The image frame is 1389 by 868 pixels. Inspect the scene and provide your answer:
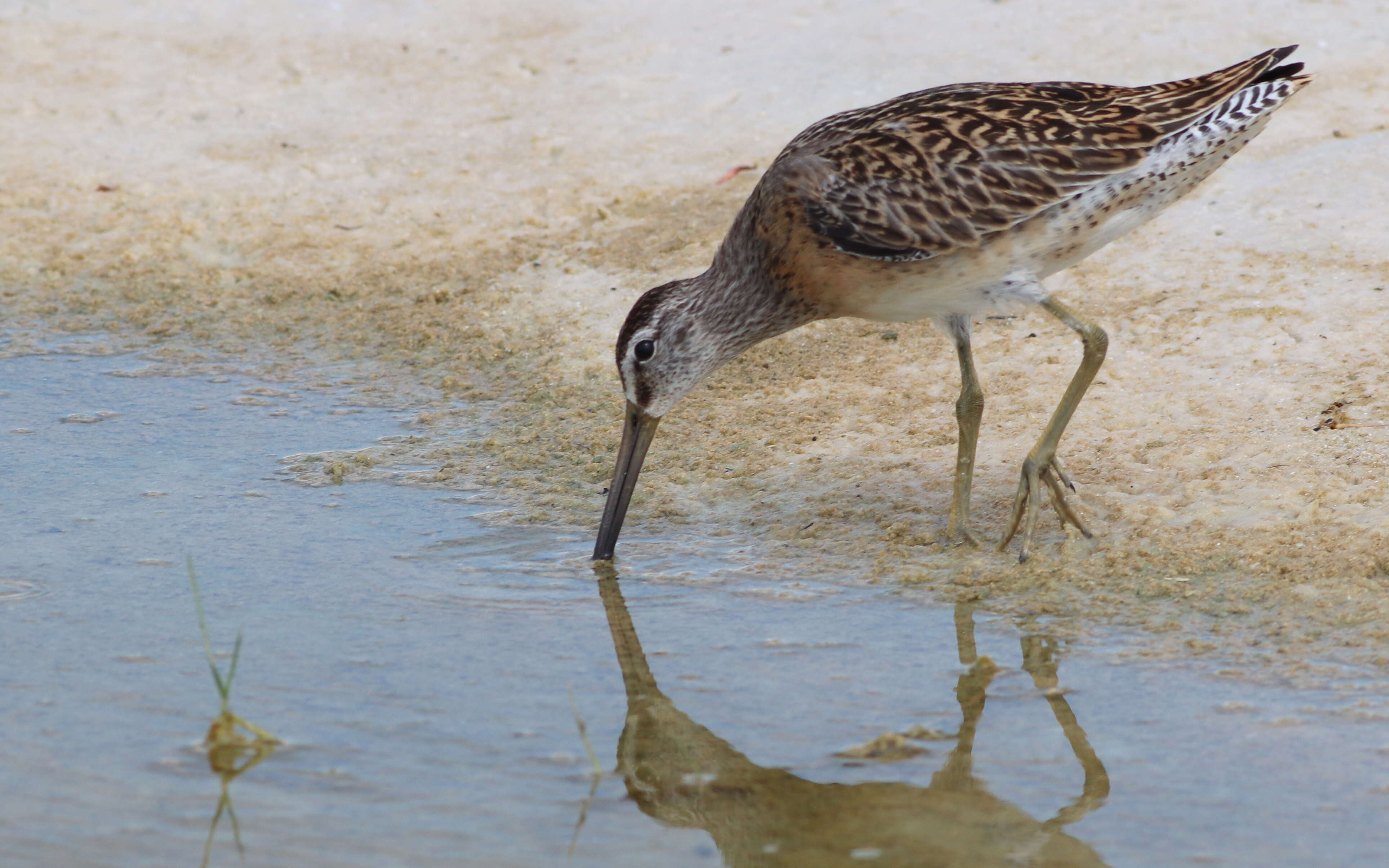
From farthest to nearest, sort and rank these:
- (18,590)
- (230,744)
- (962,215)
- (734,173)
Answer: (734,173), (962,215), (18,590), (230,744)

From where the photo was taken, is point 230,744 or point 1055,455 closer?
point 230,744

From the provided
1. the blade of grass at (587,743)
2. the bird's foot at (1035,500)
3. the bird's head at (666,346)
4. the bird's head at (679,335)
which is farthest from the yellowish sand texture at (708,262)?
the blade of grass at (587,743)

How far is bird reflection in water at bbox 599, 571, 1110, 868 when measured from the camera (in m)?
3.05

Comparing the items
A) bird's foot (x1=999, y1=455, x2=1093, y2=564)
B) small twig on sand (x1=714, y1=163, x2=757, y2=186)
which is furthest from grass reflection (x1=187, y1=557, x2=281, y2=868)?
small twig on sand (x1=714, y1=163, x2=757, y2=186)

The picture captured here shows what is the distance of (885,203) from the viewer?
4.45m

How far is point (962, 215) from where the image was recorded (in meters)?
4.41

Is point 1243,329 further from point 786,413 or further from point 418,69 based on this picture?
→ point 418,69

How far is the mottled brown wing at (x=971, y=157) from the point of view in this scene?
14.5ft

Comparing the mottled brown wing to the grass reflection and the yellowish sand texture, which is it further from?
the grass reflection

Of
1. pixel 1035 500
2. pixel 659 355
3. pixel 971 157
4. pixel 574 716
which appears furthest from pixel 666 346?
pixel 574 716

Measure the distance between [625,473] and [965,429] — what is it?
3.44ft

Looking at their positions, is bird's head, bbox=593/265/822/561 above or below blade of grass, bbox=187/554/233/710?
above

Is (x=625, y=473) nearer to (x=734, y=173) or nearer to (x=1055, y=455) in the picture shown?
(x=1055, y=455)

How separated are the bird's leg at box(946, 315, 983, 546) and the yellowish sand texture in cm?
9
